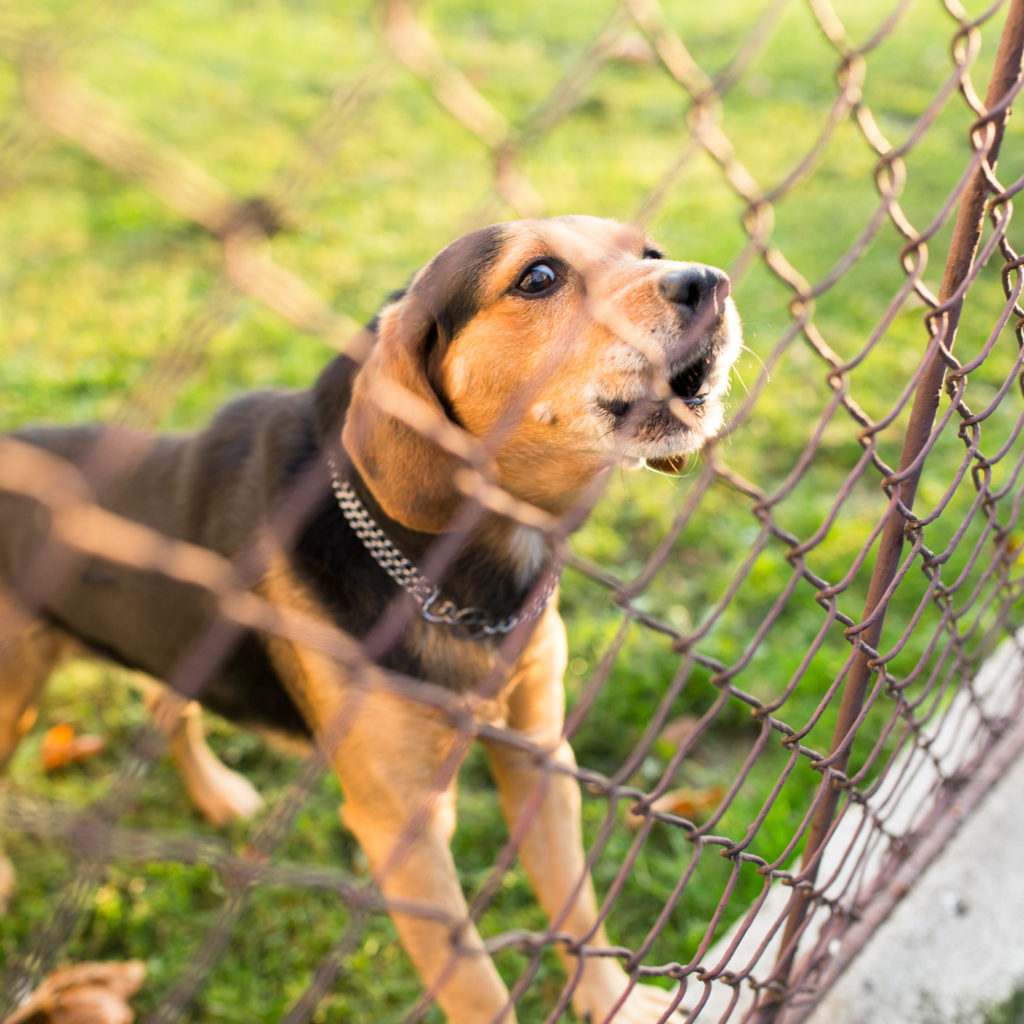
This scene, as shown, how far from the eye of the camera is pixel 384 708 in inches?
85.4

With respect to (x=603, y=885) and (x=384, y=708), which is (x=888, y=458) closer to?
(x=603, y=885)

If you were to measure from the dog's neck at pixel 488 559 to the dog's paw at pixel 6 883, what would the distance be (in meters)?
2.03

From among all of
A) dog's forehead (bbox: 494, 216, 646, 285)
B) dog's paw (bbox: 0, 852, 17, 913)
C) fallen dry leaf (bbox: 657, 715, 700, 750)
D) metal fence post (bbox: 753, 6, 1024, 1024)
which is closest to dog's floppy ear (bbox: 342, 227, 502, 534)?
dog's forehead (bbox: 494, 216, 646, 285)

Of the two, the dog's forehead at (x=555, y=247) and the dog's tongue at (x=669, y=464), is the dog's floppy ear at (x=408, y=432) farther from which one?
the dog's tongue at (x=669, y=464)

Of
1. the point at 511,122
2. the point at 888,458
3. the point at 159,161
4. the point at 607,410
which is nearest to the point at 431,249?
the point at 511,122

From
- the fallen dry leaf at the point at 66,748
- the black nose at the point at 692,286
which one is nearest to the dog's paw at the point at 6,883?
the fallen dry leaf at the point at 66,748

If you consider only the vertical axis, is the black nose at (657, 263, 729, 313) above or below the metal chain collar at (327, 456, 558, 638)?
above

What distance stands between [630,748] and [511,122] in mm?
7054

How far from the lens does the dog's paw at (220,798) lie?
3252 millimetres

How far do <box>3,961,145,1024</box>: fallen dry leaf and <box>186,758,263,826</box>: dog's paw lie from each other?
0.61m

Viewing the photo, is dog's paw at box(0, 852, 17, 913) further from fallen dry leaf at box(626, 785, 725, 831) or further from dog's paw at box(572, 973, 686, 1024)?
fallen dry leaf at box(626, 785, 725, 831)

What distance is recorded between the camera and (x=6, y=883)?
3010 mm

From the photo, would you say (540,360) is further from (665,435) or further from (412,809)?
(412,809)

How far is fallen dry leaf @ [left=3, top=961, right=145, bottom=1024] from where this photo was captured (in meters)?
2.43
